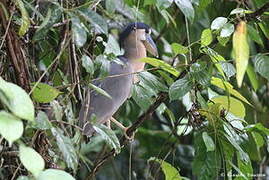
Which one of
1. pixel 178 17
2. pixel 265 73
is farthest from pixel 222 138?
pixel 178 17

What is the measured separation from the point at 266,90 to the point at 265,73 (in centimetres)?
A: 134

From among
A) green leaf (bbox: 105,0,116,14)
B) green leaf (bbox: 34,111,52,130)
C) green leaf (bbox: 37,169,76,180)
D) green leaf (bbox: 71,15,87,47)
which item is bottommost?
green leaf (bbox: 37,169,76,180)

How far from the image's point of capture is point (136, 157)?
3.23 metres

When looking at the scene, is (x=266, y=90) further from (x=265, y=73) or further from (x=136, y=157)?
(x=265, y=73)

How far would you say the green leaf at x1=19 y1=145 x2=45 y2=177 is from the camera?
827 mm

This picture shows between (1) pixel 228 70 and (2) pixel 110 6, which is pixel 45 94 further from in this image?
(1) pixel 228 70

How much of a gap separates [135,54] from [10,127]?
1.25 m

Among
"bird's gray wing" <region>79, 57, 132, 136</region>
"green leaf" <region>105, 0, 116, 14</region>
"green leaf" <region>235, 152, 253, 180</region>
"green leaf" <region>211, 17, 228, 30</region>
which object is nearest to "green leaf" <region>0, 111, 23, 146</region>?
"green leaf" <region>105, 0, 116, 14</region>

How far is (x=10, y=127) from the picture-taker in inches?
33.1

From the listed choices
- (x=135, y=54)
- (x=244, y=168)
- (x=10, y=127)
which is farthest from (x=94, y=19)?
(x=135, y=54)

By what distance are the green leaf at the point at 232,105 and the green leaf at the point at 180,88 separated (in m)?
0.16

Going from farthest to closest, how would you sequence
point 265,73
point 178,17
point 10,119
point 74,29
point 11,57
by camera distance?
point 178,17 < point 265,73 < point 11,57 < point 74,29 < point 10,119

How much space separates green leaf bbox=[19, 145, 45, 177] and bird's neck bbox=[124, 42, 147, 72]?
116 centimetres

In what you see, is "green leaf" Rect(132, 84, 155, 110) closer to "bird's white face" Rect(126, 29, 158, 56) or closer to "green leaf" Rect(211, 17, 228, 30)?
"green leaf" Rect(211, 17, 228, 30)
